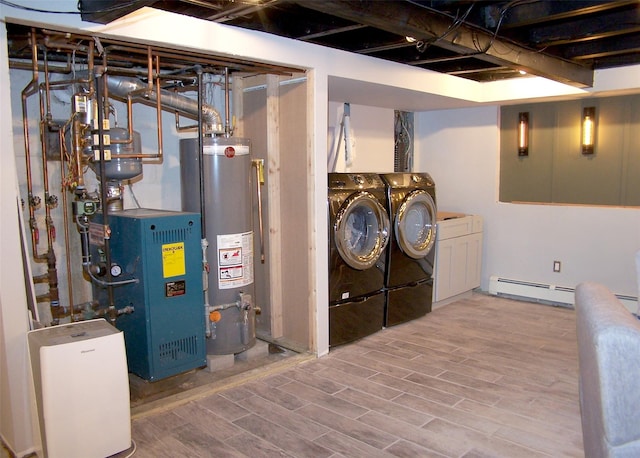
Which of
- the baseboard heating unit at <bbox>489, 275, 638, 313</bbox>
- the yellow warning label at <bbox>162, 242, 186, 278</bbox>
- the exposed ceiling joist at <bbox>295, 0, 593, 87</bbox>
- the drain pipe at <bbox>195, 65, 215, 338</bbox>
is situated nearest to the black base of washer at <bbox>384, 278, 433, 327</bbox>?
the baseboard heating unit at <bbox>489, 275, 638, 313</bbox>

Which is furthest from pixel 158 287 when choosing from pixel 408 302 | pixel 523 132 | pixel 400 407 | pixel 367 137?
pixel 523 132

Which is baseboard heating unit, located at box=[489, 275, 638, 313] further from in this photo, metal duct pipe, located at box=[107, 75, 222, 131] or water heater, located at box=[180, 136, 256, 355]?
metal duct pipe, located at box=[107, 75, 222, 131]

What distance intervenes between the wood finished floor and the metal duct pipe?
70.0 inches

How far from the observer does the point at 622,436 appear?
159cm

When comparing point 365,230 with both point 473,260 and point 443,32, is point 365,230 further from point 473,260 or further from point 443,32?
point 443,32

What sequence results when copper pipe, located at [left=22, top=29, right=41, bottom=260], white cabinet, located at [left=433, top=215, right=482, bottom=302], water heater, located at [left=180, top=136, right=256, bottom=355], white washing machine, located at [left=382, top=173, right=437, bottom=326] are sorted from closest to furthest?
copper pipe, located at [left=22, top=29, right=41, bottom=260], water heater, located at [left=180, top=136, right=256, bottom=355], white washing machine, located at [left=382, top=173, right=437, bottom=326], white cabinet, located at [left=433, top=215, right=482, bottom=302]

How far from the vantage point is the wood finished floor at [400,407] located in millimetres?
2611

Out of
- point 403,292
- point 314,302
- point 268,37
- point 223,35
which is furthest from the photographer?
point 403,292

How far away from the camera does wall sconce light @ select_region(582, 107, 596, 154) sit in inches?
195

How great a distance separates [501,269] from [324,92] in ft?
10.2

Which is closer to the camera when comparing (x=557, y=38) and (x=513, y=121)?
(x=557, y=38)

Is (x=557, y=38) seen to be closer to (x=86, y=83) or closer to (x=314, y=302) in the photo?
(x=314, y=302)

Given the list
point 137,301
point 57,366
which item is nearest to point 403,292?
point 137,301

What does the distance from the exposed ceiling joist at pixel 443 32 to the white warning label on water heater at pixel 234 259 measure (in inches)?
67.7
